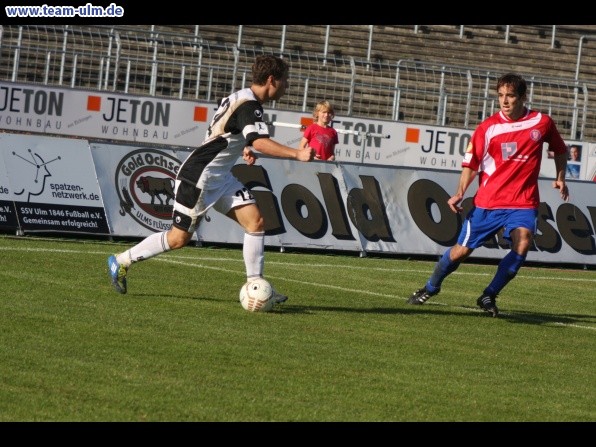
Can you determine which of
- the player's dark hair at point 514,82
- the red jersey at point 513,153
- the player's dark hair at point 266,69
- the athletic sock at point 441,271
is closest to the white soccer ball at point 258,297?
the player's dark hair at point 266,69

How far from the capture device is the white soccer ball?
10.3m

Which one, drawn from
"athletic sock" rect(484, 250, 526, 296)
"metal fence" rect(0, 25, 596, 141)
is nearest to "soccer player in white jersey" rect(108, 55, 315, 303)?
"athletic sock" rect(484, 250, 526, 296)

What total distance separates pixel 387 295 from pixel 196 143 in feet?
43.3

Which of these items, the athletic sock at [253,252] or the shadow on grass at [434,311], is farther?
the shadow on grass at [434,311]

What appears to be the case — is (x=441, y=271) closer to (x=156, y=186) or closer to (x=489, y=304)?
(x=489, y=304)

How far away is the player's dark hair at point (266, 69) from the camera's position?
10.4 metres

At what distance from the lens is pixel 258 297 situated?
10.3 meters

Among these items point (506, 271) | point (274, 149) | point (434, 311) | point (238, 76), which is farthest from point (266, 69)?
point (238, 76)

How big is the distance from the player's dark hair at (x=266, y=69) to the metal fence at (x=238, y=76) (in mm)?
14817

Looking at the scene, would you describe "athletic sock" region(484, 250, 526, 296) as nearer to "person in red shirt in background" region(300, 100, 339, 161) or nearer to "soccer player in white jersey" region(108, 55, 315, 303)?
"soccer player in white jersey" region(108, 55, 315, 303)

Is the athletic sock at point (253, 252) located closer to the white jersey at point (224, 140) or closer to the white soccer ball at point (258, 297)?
the white soccer ball at point (258, 297)

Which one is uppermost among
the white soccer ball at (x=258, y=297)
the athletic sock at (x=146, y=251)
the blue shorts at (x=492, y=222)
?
the blue shorts at (x=492, y=222)
